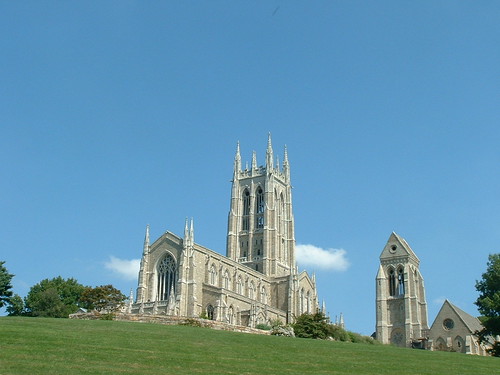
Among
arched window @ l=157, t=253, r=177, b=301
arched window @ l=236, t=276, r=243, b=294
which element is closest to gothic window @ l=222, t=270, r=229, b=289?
arched window @ l=236, t=276, r=243, b=294

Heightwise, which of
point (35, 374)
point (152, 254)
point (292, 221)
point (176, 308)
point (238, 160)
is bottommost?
point (35, 374)

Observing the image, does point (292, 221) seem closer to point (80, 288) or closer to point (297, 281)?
point (297, 281)

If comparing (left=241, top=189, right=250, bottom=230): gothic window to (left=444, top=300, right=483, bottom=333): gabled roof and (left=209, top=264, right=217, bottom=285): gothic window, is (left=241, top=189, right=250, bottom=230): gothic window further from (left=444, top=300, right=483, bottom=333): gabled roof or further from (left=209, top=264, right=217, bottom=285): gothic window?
(left=444, top=300, right=483, bottom=333): gabled roof

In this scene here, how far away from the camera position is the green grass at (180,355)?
67.8ft

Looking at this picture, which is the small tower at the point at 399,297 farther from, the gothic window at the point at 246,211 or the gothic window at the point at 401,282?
the gothic window at the point at 246,211

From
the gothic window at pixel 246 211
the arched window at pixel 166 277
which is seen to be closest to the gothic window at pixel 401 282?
the arched window at pixel 166 277

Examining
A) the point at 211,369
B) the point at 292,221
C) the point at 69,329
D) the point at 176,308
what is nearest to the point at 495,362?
the point at 211,369

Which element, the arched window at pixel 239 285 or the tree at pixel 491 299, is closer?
the tree at pixel 491 299

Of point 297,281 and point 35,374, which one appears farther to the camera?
point 297,281

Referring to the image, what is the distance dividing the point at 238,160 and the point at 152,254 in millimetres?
28835

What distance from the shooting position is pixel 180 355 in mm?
23562

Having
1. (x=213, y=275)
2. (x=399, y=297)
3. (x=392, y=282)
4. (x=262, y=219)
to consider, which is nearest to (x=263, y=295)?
(x=213, y=275)

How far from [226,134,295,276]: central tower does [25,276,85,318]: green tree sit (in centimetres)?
2711

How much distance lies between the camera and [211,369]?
21.0 meters
